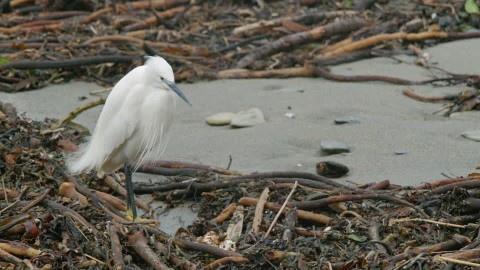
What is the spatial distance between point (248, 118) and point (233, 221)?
6.21 feet

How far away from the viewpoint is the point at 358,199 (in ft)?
15.5

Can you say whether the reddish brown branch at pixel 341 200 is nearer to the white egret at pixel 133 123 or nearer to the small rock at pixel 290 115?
the white egret at pixel 133 123

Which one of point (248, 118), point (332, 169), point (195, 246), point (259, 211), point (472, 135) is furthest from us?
point (248, 118)

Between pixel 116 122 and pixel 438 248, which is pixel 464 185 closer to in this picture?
pixel 438 248

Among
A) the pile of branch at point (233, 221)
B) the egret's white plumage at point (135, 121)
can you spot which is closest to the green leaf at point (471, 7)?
the pile of branch at point (233, 221)

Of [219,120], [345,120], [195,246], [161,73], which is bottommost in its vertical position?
[219,120]

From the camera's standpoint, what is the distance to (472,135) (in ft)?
19.4

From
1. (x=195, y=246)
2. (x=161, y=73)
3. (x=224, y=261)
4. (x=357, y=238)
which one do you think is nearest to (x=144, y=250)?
(x=195, y=246)

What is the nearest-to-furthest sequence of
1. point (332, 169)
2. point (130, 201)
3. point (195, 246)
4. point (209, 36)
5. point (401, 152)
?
point (195, 246) < point (130, 201) < point (332, 169) < point (401, 152) < point (209, 36)

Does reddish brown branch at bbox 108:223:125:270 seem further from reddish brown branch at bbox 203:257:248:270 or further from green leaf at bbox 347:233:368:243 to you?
green leaf at bbox 347:233:368:243

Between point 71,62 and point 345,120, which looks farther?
point 71,62

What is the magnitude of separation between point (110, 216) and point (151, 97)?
0.84 metres

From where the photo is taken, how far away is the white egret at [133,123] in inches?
199

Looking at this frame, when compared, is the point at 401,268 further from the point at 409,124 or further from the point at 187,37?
the point at 187,37
